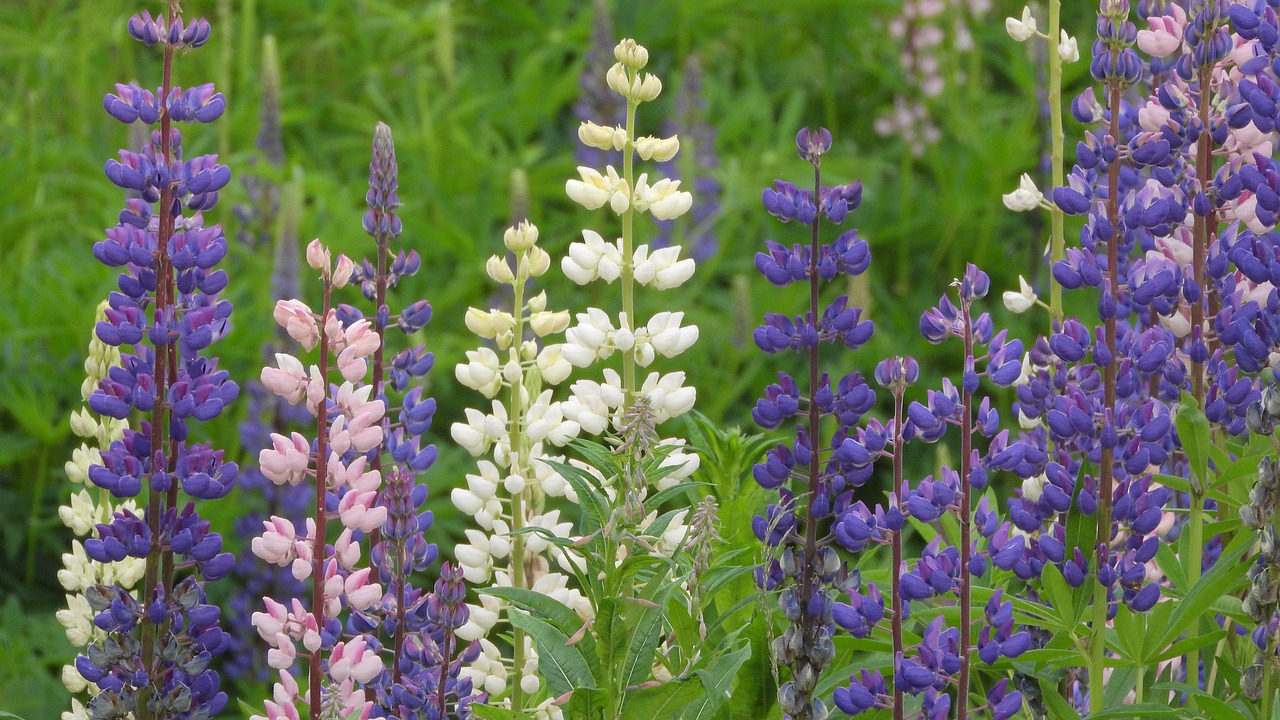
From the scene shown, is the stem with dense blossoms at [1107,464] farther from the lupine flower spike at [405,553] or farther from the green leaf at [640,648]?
the lupine flower spike at [405,553]

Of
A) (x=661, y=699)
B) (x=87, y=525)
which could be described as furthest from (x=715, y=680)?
(x=87, y=525)

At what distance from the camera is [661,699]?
101 centimetres

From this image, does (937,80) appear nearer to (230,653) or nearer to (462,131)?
(462,131)

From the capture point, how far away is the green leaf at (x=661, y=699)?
999 mm

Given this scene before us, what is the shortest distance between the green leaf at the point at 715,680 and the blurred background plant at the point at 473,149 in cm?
175

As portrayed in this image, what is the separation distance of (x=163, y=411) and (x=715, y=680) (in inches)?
17.7

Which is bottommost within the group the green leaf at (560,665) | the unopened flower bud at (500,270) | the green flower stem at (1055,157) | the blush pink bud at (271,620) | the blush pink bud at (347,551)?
the green leaf at (560,665)

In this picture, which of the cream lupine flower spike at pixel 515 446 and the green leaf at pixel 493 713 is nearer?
the green leaf at pixel 493 713

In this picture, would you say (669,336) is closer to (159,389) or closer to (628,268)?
(628,268)

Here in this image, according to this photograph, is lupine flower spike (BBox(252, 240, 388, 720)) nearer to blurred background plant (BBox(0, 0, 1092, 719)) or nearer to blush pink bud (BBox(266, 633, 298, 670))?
blush pink bud (BBox(266, 633, 298, 670))

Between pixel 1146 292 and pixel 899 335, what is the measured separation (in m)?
2.38

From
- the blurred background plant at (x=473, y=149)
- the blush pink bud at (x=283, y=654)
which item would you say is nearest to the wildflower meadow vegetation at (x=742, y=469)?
the blush pink bud at (x=283, y=654)

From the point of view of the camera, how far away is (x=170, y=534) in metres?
1.12

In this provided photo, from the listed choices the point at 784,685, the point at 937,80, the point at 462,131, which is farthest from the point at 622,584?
the point at 937,80
